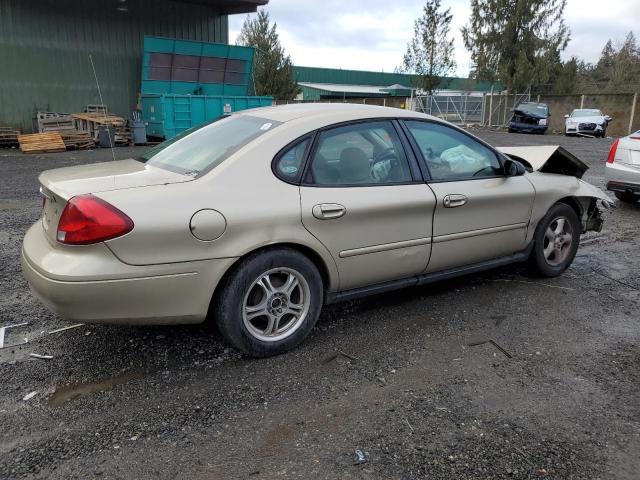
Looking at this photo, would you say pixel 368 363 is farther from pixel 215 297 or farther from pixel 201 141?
pixel 201 141

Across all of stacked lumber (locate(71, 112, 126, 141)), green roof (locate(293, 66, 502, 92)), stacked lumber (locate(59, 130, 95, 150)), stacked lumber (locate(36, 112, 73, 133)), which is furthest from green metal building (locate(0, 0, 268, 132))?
green roof (locate(293, 66, 502, 92))

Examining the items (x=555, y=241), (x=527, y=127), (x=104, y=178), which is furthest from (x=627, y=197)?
(x=527, y=127)

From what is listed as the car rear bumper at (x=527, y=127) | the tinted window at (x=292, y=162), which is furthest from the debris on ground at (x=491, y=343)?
the car rear bumper at (x=527, y=127)

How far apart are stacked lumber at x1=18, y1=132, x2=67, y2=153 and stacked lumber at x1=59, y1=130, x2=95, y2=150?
0.29 meters

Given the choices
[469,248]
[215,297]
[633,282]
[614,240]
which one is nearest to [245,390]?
[215,297]

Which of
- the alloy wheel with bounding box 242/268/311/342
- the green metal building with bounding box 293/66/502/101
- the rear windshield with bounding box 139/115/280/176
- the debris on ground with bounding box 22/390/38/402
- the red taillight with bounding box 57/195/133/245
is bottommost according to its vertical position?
the debris on ground with bounding box 22/390/38/402

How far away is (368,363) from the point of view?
129 inches

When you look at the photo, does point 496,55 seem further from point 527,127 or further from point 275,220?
point 275,220

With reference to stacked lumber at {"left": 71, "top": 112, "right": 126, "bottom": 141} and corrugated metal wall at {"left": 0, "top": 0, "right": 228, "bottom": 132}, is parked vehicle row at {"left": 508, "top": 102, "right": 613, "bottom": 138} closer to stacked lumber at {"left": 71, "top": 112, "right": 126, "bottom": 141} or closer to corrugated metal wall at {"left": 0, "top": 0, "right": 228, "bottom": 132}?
corrugated metal wall at {"left": 0, "top": 0, "right": 228, "bottom": 132}

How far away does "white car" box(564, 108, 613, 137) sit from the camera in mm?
25047

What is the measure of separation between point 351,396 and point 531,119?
27.4 meters

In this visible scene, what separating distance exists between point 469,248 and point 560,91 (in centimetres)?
3730

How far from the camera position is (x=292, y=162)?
3293 millimetres

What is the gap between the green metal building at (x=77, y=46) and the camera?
16266 mm
